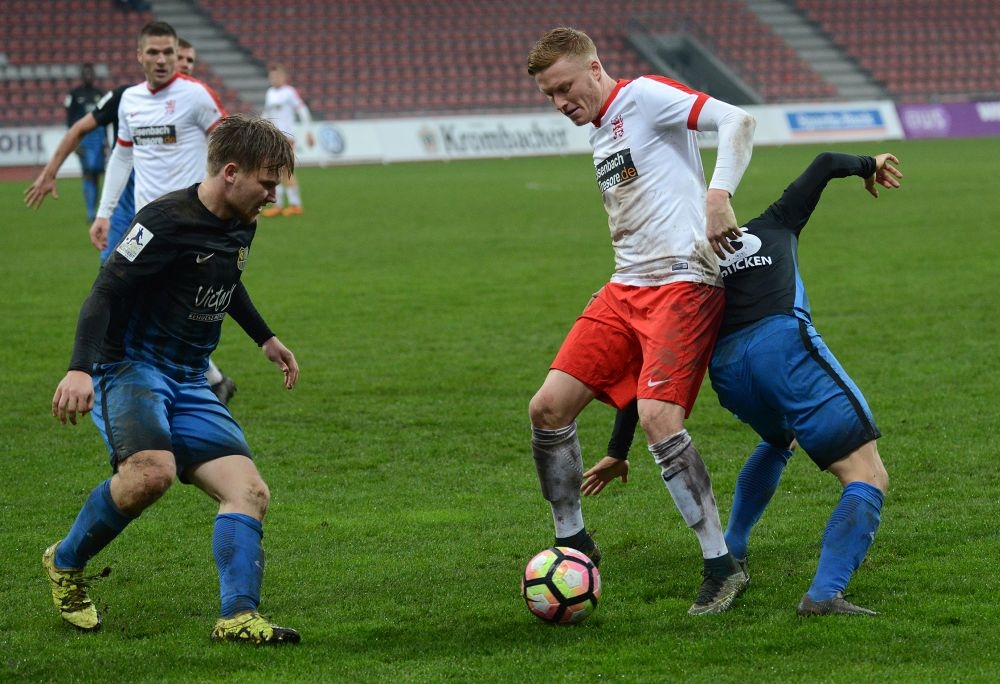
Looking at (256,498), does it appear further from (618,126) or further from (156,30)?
(156,30)

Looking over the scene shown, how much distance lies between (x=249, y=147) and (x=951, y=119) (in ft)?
120

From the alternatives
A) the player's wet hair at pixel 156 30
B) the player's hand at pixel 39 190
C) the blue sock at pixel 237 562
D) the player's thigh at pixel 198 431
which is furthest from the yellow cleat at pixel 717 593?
the player's wet hair at pixel 156 30

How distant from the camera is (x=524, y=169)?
1130 inches

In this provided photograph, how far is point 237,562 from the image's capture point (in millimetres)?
4254

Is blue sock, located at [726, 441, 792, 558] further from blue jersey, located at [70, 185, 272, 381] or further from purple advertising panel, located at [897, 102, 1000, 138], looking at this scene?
purple advertising panel, located at [897, 102, 1000, 138]

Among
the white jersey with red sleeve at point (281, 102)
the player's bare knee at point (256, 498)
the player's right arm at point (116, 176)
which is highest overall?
the player's bare knee at point (256, 498)

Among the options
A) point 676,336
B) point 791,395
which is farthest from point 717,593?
point 676,336

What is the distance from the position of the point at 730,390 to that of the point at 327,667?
5.90 ft

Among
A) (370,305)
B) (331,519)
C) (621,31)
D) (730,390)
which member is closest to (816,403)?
(730,390)

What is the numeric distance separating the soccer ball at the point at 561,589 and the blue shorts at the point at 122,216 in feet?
16.3

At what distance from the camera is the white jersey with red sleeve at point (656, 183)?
4.80 metres

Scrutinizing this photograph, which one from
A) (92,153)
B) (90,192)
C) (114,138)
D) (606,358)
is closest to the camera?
(606,358)

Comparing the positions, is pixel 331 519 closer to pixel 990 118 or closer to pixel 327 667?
pixel 327 667

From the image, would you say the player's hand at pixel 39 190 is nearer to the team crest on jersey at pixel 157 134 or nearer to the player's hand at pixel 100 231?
the player's hand at pixel 100 231
